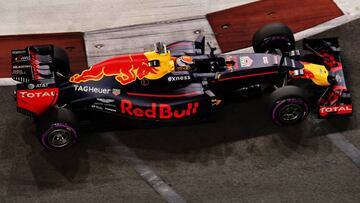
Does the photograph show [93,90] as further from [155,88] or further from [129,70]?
[155,88]

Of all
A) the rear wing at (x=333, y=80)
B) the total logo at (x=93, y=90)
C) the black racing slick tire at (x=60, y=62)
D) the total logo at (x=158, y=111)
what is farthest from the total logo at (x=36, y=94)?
the rear wing at (x=333, y=80)

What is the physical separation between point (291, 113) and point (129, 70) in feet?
7.06

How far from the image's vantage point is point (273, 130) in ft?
23.4

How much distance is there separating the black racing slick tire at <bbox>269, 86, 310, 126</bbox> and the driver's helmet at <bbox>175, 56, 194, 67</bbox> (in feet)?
3.63

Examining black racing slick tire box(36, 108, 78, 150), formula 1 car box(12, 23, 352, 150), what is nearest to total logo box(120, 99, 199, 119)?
formula 1 car box(12, 23, 352, 150)

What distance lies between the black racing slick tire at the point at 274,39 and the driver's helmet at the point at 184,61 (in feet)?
4.24

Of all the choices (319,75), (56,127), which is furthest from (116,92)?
(319,75)

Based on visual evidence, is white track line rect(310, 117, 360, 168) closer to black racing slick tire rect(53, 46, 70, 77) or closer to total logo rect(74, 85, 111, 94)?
total logo rect(74, 85, 111, 94)

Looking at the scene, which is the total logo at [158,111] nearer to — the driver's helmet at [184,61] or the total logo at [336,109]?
the driver's helmet at [184,61]

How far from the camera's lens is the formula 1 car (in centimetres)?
655

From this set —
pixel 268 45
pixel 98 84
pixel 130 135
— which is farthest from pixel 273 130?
pixel 98 84

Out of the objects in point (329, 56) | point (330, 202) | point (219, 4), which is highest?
point (219, 4)

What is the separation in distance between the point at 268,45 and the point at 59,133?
10.2 ft

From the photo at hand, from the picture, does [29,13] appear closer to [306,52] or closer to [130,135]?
[130,135]
